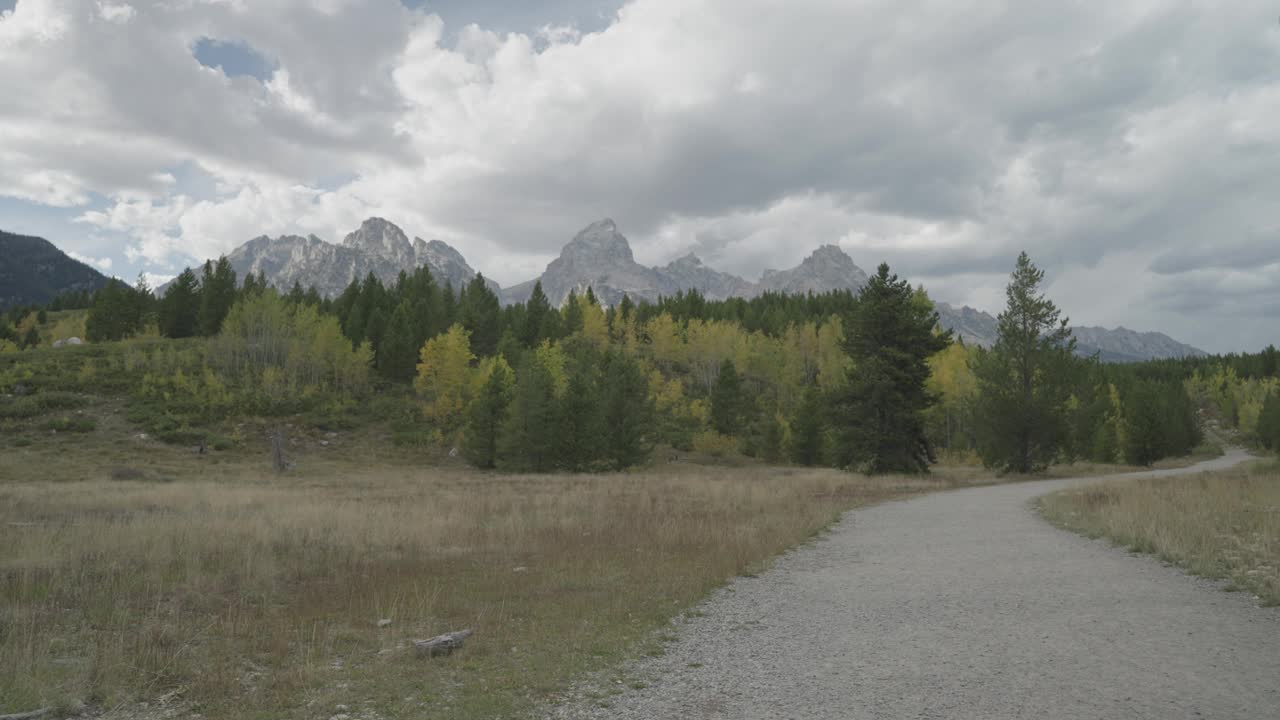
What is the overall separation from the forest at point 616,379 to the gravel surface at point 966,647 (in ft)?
77.3

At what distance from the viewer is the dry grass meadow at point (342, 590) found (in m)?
6.25

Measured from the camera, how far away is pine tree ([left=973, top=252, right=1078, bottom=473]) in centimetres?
3362

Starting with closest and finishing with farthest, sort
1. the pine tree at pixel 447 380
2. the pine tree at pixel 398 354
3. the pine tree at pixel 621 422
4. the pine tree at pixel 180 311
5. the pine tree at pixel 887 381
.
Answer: the pine tree at pixel 887 381 → the pine tree at pixel 621 422 → the pine tree at pixel 447 380 → the pine tree at pixel 398 354 → the pine tree at pixel 180 311

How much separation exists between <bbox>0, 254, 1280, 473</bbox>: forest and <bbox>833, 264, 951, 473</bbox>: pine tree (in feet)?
0.35

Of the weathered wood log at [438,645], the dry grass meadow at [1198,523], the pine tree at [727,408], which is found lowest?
the weathered wood log at [438,645]

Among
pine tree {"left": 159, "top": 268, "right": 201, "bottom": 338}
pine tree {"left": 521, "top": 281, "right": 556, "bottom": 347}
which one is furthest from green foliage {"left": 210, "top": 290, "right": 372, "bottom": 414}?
pine tree {"left": 521, "top": 281, "right": 556, "bottom": 347}

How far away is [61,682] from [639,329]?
11070 cm

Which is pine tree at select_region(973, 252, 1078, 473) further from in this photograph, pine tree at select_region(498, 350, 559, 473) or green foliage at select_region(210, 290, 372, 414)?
green foliage at select_region(210, 290, 372, 414)

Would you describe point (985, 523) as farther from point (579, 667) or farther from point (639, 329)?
point (639, 329)

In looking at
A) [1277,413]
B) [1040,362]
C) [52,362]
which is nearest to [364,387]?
[52,362]

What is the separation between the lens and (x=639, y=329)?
116 metres

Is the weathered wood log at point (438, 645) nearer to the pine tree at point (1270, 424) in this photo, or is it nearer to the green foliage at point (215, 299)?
the pine tree at point (1270, 424)

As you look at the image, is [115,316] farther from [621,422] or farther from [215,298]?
[621,422]

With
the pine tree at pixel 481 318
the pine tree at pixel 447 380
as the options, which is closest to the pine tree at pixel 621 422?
the pine tree at pixel 447 380
